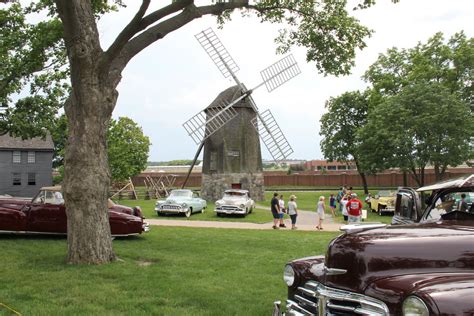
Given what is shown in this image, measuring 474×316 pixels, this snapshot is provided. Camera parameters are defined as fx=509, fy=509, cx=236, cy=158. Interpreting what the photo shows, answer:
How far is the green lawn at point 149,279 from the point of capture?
23.2 feet

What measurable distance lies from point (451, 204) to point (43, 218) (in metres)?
11.8

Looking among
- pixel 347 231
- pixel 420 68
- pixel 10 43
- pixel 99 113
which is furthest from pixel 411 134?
pixel 347 231

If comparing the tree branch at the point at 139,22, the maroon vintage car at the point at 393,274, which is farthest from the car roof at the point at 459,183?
the tree branch at the point at 139,22

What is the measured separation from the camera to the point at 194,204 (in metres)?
29.0

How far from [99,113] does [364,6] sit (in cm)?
703

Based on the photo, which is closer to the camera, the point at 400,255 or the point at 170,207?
the point at 400,255

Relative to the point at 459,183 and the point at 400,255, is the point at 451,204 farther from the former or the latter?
the point at 400,255

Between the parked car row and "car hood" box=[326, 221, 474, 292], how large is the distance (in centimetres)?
2372

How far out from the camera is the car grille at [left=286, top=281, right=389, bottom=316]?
12.9 ft

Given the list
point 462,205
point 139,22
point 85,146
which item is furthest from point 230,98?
point 462,205

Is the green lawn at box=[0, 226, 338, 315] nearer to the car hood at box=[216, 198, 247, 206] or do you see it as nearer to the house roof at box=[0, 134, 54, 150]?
the car hood at box=[216, 198, 247, 206]

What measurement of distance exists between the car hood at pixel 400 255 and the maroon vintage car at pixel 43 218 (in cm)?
1093

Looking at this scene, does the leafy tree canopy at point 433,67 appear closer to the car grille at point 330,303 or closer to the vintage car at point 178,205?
the vintage car at point 178,205

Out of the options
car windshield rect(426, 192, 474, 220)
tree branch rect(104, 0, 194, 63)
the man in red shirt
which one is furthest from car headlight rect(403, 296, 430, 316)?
the man in red shirt
